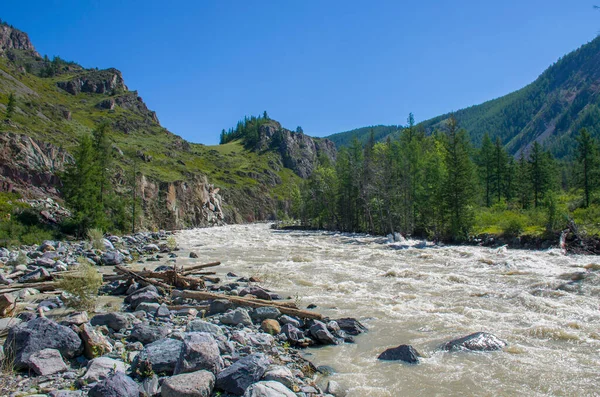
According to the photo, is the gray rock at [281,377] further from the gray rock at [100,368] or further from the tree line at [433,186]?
the tree line at [433,186]

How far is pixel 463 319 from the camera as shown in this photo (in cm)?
944

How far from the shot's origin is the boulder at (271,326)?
8284 mm

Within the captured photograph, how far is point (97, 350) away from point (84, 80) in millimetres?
224474

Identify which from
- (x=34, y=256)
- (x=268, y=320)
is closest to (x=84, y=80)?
(x=34, y=256)

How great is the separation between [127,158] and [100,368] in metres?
89.4

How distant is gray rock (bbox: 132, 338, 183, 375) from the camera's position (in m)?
5.67

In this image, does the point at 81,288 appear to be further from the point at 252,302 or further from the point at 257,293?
the point at 257,293

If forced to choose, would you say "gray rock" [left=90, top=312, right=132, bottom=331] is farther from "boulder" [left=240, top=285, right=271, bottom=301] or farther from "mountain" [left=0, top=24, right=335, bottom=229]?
"mountain" [left=0, top=24, right=335, bottom=229]

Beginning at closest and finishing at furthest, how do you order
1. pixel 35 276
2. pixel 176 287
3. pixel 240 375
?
pixel 240 375 → pixel 176 287 → pixel 35 276

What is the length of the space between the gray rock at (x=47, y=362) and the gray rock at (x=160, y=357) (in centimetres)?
120

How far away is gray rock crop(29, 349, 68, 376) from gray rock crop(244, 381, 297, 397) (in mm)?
3299

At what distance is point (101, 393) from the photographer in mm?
4594

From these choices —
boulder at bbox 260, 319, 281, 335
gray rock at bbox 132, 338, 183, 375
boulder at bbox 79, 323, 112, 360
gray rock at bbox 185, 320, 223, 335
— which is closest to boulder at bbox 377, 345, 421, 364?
boulder at bbox 260, 319, 281, 335

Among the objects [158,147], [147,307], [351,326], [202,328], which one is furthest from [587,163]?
[158,147]
